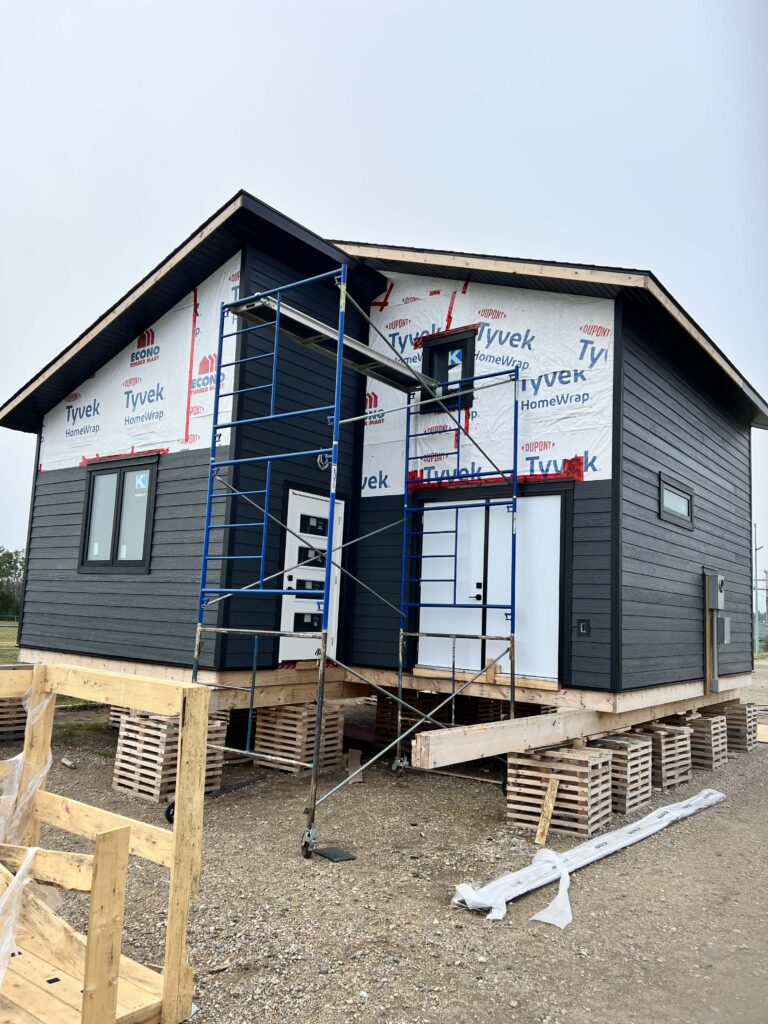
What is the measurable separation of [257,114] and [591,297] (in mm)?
19718

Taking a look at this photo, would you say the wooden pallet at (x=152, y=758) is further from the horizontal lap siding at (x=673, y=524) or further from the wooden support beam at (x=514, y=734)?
the horizontal lap siding at (x=673, y=524)

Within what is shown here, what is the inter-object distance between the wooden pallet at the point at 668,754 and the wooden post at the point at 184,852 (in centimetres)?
680

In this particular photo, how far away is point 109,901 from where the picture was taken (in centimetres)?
237

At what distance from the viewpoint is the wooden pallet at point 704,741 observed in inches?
385

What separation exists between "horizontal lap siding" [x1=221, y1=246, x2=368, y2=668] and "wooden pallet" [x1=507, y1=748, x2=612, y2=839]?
10.3 ft

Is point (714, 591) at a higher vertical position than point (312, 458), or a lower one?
lower

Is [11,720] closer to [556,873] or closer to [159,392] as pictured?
[159,392]

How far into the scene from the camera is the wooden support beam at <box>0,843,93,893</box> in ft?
8.00

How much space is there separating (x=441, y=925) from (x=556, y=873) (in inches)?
48.7

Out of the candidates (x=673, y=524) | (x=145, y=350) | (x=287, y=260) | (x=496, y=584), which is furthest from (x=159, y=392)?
(x=673, y=524)

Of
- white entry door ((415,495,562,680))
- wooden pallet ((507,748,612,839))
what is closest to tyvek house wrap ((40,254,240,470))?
white entry door ((415,495,562,680))

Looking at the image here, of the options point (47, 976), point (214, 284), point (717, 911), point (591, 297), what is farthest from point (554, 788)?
point (214, 284)

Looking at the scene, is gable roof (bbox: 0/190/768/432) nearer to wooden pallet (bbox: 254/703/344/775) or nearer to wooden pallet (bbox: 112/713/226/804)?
wooden pallet (bbox: 112/713/226/804)

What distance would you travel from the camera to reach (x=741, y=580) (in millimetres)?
12500
